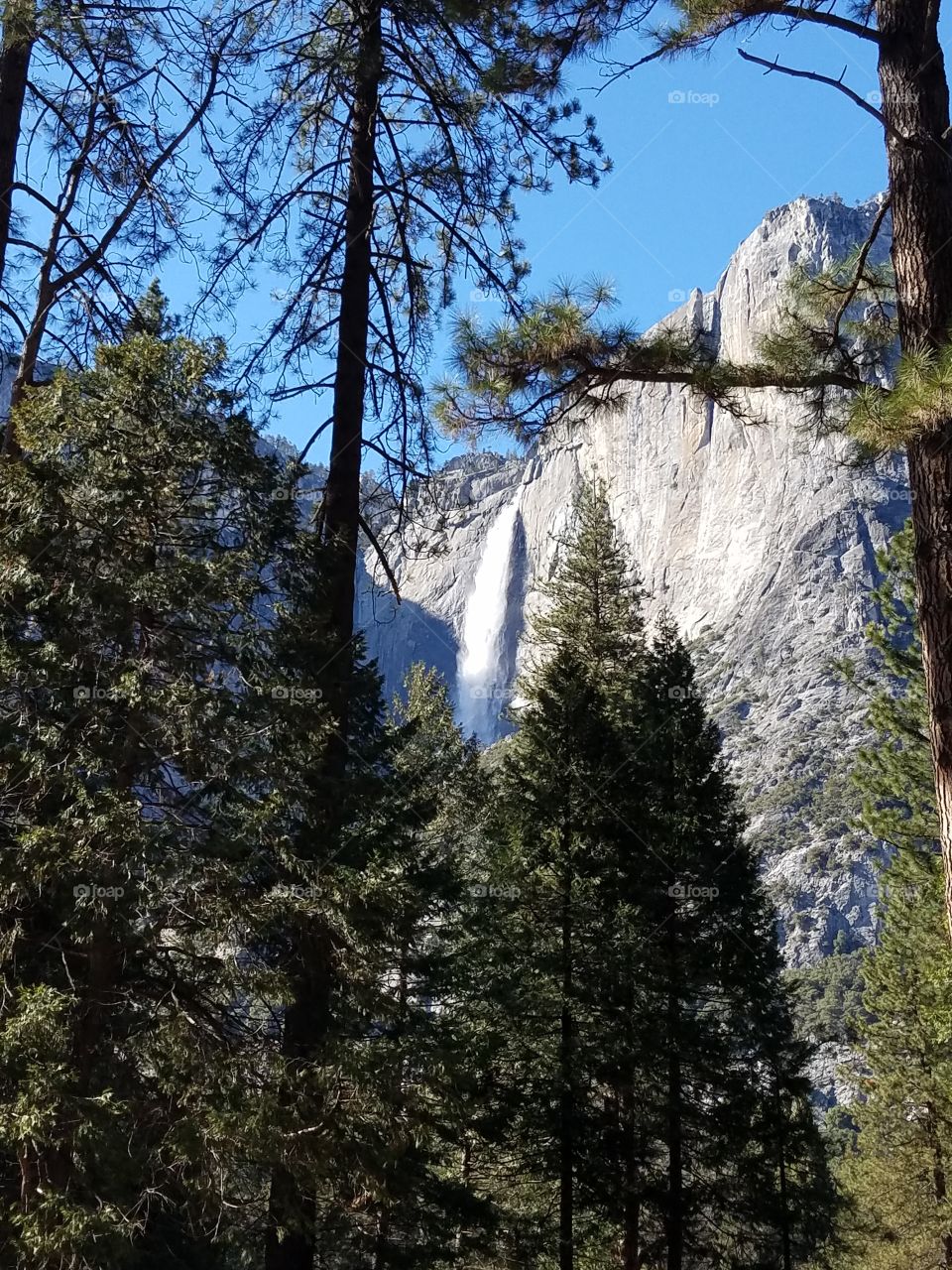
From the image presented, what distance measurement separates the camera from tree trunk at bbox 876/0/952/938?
4.02 metres

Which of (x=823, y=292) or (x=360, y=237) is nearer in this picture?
(x=823, y=292)

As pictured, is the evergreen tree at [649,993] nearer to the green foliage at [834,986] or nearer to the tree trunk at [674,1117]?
the tree trunk at [674,1117]

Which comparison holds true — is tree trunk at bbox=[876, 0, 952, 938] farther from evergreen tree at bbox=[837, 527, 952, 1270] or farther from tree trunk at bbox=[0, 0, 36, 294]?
evergreen tree at bbox=[837, 527, 952, 1270]

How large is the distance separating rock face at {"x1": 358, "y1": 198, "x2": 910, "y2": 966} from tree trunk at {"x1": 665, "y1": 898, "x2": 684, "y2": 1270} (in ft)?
194

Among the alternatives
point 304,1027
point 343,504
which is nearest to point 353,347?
point 343,504

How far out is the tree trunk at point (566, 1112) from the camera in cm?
990

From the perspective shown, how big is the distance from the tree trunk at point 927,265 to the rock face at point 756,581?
65766 millimetres

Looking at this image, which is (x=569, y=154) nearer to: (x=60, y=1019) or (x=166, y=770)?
(x=166, y=770)

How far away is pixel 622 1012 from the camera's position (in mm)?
10531

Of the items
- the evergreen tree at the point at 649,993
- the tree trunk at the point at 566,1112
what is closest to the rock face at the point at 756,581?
the evergreen tree at the point at 649,993

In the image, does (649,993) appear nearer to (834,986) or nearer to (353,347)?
(353,347)

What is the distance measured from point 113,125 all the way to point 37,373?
1660 mm

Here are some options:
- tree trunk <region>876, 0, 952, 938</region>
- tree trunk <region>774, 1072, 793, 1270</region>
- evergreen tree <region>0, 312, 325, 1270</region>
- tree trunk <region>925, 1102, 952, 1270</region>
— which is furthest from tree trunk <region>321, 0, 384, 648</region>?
tree trunk <region>925, 1102, 952, 1270</region>

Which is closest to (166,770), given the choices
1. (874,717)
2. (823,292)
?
(823,292)
